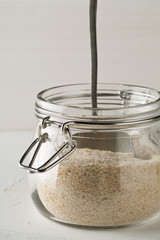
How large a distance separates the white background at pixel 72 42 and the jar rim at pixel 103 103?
359 mm

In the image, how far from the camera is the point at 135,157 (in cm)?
47

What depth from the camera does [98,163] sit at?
44cm

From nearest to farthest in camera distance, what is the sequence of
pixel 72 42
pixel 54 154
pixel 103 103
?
pixel 54 154 < pixel 103 103 < pixel 72 42

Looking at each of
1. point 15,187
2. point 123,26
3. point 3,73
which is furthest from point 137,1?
point 15,187

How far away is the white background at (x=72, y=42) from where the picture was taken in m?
0.90

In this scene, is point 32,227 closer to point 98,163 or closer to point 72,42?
point 98,163

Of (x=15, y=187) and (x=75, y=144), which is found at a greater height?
(x=75, y=144)

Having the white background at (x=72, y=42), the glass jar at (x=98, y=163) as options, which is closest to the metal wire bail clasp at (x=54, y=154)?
the glass jar at (x=98, y=163)

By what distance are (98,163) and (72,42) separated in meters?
0.53

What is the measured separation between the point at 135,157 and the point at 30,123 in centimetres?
56

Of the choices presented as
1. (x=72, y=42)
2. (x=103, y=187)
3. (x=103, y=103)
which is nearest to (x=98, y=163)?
(x=103, y=187)

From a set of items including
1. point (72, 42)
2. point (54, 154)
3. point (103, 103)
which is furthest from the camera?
point (72, 42)

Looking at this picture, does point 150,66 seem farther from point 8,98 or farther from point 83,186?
point 83,186

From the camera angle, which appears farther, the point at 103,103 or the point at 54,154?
the point at 103,103
